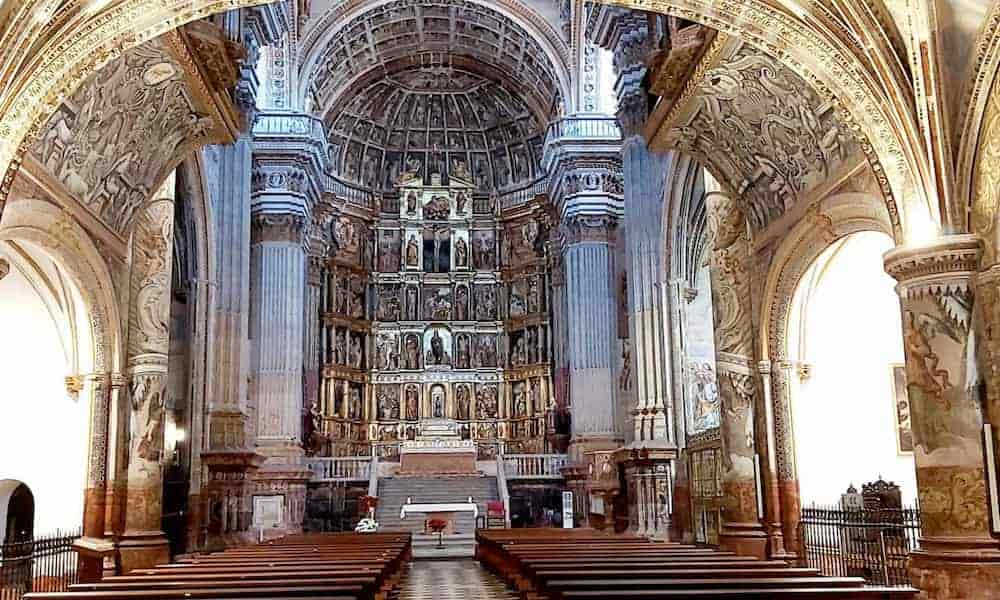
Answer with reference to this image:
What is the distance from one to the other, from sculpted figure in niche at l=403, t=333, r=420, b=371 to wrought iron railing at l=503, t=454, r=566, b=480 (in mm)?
6292

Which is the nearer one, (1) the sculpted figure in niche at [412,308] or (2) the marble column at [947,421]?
(2) the marble column at [947,421]

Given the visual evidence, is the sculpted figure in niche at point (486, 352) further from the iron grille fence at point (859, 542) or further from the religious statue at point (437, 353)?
the iron grille fence at point (859, 542)

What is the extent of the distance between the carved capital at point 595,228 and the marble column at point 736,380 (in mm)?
13141

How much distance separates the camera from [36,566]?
1302 centimetres

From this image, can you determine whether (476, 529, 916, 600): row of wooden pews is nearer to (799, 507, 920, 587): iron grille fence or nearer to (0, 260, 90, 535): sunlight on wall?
(799, 507, 920, 587): iron grille fence

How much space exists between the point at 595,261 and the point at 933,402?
19.2 meters

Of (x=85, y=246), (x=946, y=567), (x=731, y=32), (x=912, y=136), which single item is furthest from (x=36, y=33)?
(x=946, y=567)

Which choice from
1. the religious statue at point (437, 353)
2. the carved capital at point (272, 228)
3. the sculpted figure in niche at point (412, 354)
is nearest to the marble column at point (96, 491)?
the carved capital at point (272, 228)

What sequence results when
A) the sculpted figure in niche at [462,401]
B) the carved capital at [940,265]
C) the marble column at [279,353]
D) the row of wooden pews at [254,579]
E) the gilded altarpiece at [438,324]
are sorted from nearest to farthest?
the row of wooden pews at [254,579], the carved capital at [940,265], the marble column at [279,353], the gilded altarpiece at [438,324], the sculpted figure in niche at [462,401]

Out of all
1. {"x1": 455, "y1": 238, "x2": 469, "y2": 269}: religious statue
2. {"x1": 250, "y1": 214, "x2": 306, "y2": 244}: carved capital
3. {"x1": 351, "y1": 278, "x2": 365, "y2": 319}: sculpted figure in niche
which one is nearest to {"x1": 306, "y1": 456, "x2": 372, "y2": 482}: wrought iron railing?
{"x1": 351, "y1": 278, "x2": 365, "y2": 319}: sculpted figure in niche

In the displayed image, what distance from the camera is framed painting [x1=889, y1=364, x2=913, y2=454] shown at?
15.4m

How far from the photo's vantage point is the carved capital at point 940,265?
9.14 meters

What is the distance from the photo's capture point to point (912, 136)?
9.59 meters

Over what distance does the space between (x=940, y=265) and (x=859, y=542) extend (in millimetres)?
5425
